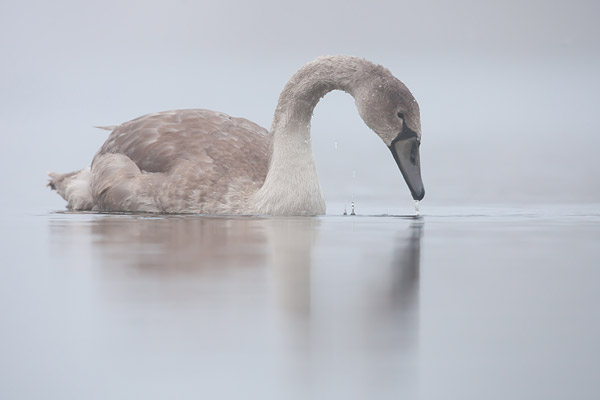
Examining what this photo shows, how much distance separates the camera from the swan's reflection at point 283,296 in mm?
2605

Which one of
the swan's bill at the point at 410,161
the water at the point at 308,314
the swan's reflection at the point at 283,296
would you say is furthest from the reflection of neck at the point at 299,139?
the water at the point at 308,314

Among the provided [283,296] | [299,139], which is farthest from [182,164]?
[283,296]

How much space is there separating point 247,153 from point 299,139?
0.84 meters

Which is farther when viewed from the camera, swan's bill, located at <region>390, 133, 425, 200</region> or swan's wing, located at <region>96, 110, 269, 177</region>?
swan's wing, located at <region>96, 110, 269, 177</region>

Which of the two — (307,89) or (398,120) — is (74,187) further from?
(398,120)

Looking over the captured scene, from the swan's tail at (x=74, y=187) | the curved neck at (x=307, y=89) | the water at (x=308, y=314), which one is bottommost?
the water at (x=308, y=314)

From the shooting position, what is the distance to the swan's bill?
8734mm

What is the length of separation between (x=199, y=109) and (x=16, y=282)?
719cm

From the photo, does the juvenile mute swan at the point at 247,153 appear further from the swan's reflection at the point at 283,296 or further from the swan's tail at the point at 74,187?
the swan's reflection at the point at 283,296

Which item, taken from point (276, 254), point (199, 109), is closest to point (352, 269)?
point (276, 254)

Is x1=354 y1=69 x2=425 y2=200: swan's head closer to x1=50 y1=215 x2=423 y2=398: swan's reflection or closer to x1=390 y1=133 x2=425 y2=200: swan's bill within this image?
x1=390 y1=133 x2=425 y2=200: swan's bill

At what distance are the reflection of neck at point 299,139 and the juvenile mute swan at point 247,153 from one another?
1 centimetres

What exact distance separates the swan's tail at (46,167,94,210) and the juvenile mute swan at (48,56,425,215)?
0.32 m

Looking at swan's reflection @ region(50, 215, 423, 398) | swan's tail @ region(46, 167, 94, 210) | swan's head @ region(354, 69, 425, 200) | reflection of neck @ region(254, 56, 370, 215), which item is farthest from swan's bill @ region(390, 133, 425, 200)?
swan's tail @ region(46, 167, 94, 210)
